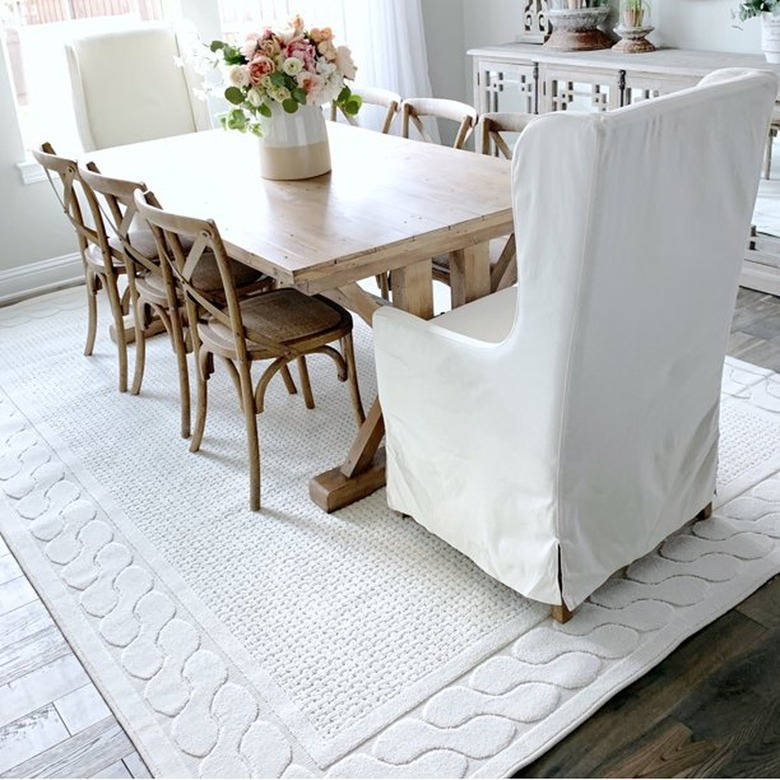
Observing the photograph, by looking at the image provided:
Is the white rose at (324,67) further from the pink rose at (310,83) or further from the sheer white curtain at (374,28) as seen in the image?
the sheer white curtain at (374,28)

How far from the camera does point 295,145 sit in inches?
111

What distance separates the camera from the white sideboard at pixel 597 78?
3.65m

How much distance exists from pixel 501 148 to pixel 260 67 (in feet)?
3.27

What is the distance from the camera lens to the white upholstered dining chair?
3.79 metres

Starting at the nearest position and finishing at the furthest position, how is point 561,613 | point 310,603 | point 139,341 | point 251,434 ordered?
point 561,613 → point 310,603 → point 251,434 → point 139,341

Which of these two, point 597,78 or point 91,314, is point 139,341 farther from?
point 597,78

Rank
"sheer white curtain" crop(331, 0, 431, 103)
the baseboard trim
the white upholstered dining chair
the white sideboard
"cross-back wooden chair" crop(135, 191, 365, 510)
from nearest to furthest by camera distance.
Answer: "cross-back wooden chair" crop(135, 191, 365, 510) < the white sideboard < the white upholstered dining chair < the baseboard trim < "sheer white curtain" crop(331, 0, 431, 103)

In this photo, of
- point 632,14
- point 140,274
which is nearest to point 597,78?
point 632,14

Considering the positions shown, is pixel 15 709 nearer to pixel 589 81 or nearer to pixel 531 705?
pixel 531 705

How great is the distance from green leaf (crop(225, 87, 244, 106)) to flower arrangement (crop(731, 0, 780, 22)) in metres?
2.06

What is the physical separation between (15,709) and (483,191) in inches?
67.3

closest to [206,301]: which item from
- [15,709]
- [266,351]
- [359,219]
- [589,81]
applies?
[266,351]

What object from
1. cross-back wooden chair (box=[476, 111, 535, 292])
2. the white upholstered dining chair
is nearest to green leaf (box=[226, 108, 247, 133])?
cross-back wooden chair (box=[476, 111, 535, 292])

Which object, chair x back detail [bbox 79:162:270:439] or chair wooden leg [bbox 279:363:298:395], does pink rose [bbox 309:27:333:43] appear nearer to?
chair x back detail [bbox 79:162:270:439]
